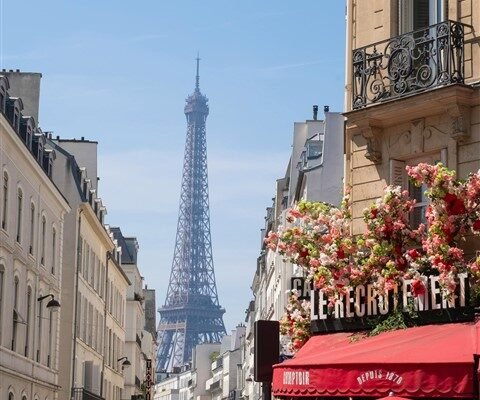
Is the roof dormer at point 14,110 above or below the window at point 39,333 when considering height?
above

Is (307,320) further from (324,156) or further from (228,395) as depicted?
(228,395)

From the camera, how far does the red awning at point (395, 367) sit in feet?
48.3

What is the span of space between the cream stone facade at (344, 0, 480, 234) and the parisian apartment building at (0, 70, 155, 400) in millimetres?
16102

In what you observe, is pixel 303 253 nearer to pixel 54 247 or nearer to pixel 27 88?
pixel 54 247

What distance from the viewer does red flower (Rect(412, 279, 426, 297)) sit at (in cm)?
1750

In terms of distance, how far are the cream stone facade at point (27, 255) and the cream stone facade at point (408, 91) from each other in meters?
15.6

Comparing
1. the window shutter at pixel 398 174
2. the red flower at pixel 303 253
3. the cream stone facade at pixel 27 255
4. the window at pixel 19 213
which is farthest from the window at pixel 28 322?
the window shutter at pixel 398 174

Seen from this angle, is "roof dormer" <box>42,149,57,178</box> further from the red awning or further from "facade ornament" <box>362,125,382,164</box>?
the red awning

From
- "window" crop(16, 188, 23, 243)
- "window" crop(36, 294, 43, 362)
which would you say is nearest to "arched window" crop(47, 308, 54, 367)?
"window" crop(36, 294, 43, 362)

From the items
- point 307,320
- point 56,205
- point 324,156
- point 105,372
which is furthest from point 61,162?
point 307,320

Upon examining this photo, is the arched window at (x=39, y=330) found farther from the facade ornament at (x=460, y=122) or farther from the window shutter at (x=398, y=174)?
the facade ornament at (x=460, y=122)

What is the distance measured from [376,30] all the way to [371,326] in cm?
524

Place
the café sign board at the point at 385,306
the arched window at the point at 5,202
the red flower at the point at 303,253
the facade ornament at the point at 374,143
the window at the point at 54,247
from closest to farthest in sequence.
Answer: the café sign board at the point at 385,306, the red flower at the point at 303,253, the facade ornament at the point at 374,143, the arched window at the point at 5,202, the window at the point at 54,247

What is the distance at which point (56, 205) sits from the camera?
46281 mm
